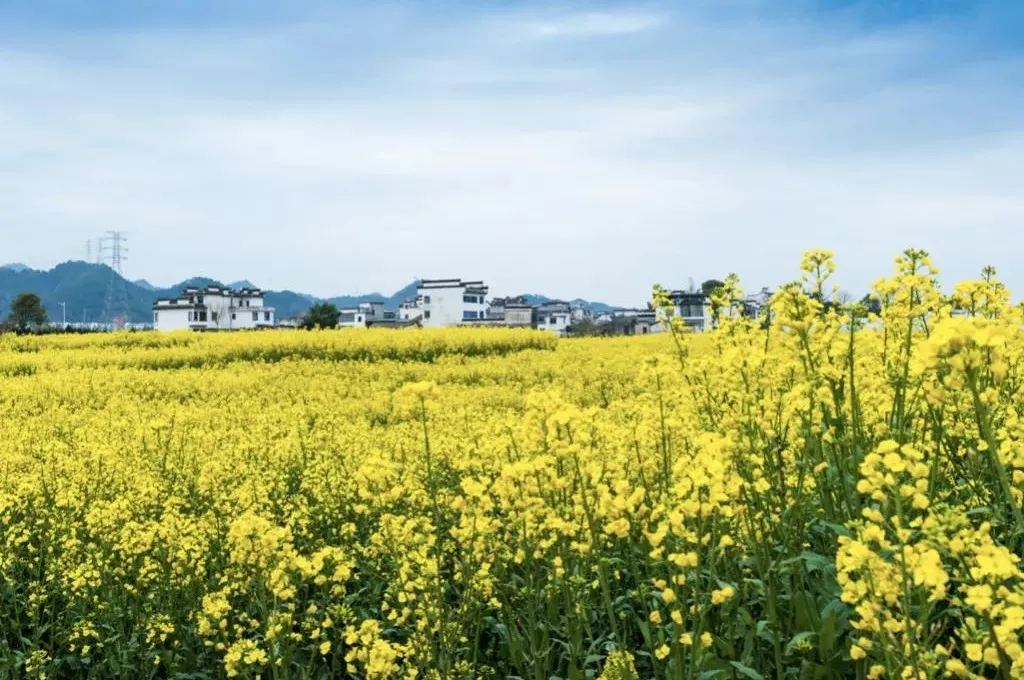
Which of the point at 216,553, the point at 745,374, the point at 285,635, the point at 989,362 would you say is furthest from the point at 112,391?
the point at 989,362

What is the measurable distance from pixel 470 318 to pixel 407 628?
111391 mm

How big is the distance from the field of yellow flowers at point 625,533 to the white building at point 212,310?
107 metres

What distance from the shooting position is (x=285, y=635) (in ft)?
13.7

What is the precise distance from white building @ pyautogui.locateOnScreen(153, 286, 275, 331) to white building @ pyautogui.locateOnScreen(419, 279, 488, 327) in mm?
21233

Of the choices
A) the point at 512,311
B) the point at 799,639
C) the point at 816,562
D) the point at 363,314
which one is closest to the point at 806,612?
the point at 816,562

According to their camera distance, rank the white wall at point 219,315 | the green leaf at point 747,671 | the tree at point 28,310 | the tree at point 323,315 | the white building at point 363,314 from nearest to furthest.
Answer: the green leaf at point 747,671, the tree at point 323,315, the tree at point 28,310, the white wall at point 219,315, the white building at point 363,314

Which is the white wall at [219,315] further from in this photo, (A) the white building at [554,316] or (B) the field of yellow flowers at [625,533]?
(B) the field of yellow flowers at [625,533]

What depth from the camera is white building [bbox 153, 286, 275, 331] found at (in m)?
113

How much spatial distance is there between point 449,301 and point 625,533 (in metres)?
110

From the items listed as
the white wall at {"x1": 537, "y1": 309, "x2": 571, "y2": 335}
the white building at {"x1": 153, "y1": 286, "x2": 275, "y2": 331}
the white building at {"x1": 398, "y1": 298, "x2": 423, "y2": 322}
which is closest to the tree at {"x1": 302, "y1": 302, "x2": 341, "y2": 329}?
the white building at {"x1": 153, "y1": 286, "x2": 275, "y2": 331}

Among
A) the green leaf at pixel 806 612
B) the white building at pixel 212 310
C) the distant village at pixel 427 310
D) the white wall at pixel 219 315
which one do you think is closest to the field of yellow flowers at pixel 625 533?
the green leaf at pixel 806 612

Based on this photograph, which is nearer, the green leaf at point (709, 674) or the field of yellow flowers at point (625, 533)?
the field of yellow flowers at point (625, 533)

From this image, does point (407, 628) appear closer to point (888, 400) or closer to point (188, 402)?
point (888, 400)

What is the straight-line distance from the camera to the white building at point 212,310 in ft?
372
